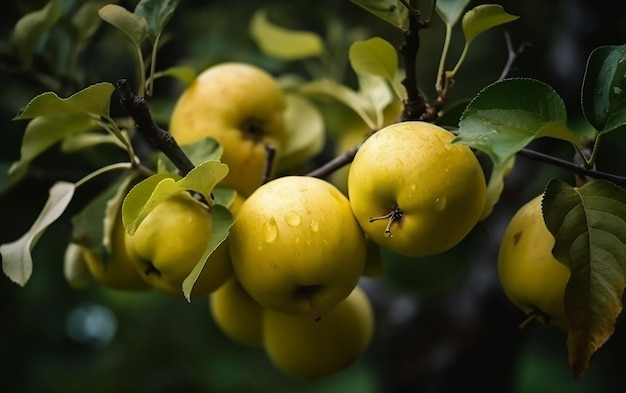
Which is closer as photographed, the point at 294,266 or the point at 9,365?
the point at 294,266

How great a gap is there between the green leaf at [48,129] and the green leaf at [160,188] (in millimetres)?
219

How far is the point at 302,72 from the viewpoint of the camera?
2.08m

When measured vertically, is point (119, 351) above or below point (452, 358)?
below

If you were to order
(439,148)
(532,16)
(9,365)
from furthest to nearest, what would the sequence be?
(9,365), (532,16), (439,148)

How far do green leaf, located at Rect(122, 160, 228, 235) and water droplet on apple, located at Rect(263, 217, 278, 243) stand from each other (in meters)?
0.07

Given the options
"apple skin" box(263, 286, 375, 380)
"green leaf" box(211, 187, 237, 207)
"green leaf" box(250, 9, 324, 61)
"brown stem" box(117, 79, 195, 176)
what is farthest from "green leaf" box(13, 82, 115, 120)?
"green leaf" box(250, 9, 324, 61)

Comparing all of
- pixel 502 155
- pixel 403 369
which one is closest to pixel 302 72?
pixel 403 369

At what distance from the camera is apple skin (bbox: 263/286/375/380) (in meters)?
1.01

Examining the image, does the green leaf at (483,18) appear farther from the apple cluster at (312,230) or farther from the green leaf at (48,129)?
the green leaf at (48,129)

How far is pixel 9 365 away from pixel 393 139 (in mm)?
1823

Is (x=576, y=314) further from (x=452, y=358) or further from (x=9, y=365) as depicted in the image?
(x=9, y=365)

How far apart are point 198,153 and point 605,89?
463mm

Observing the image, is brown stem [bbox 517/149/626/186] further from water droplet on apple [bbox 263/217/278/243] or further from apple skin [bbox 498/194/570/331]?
water droplet on apple [bbox 263/217/278/243]

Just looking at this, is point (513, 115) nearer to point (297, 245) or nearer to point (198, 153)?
point (297, 245)
